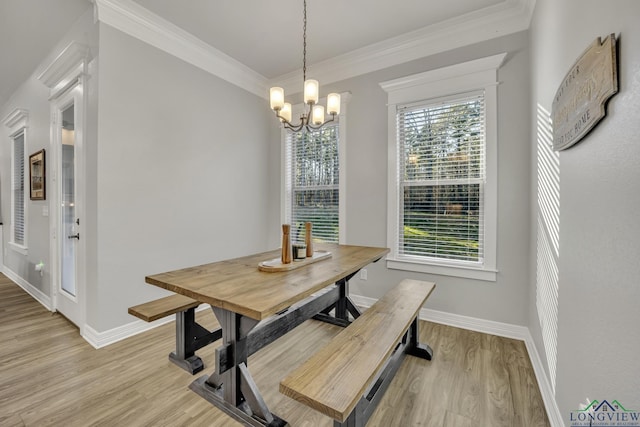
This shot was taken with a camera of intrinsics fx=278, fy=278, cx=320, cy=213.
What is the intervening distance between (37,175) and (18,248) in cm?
166

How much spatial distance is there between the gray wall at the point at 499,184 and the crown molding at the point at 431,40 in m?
0.07

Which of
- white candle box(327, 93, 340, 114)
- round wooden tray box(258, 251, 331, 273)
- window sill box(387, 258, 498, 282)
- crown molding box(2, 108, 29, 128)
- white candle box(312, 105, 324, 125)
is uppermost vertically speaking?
crown molding box(2, 108, 29, 128)

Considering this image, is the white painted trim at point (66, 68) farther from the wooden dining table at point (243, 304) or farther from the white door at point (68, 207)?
the wooden dining table at point (243, 304)

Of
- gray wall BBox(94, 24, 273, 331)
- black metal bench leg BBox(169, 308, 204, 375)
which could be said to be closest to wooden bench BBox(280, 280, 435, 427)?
black metal bench leg BBox(169, 308, 204, 375)

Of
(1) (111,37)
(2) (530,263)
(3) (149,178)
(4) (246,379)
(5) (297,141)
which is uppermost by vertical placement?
(1) (111,37)

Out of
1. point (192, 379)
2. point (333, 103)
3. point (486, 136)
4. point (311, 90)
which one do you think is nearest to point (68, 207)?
point (192, 379)

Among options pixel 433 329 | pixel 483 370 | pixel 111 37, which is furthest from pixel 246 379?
pixel 111 37

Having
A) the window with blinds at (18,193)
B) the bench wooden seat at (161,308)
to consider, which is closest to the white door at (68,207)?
the bench wooden seat at (161,308)

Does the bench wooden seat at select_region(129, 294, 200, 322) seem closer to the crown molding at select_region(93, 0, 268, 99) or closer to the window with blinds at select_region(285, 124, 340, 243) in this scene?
the window with blinds at select_region(285, 124, 340, 243)

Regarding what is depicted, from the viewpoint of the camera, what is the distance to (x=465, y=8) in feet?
8.26

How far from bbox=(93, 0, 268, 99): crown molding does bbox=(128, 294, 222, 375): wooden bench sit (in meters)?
2.41

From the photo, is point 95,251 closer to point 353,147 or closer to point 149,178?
point 149,178

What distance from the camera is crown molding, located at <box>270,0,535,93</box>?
98.1 inches

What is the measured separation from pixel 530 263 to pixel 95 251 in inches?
147
